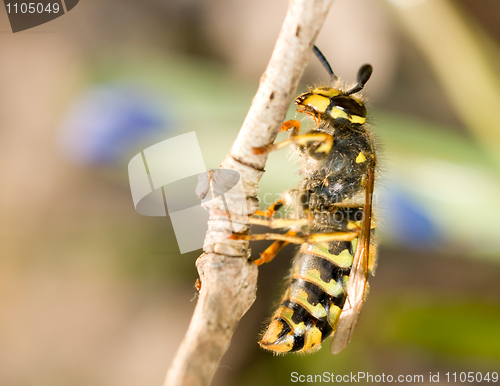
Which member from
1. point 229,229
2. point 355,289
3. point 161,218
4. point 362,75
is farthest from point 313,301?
point 161,218

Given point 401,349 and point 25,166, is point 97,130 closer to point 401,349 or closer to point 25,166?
point 25,166

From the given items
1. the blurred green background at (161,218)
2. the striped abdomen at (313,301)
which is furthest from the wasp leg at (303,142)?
the blurred green background at (161,218)

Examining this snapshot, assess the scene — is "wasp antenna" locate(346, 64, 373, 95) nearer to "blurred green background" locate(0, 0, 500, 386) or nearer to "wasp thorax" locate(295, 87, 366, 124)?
"wasp thorax" locate(295, 87, 366, 124)

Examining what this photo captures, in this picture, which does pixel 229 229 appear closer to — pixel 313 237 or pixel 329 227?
pixel 313 237

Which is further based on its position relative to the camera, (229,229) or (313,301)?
(313,301)

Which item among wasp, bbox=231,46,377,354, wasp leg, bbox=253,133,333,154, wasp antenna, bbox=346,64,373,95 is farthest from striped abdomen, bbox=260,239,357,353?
wasp antenna, bbox=346,64,373,95

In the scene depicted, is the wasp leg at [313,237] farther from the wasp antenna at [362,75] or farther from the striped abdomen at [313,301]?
the wasp antenna at [362,75]
